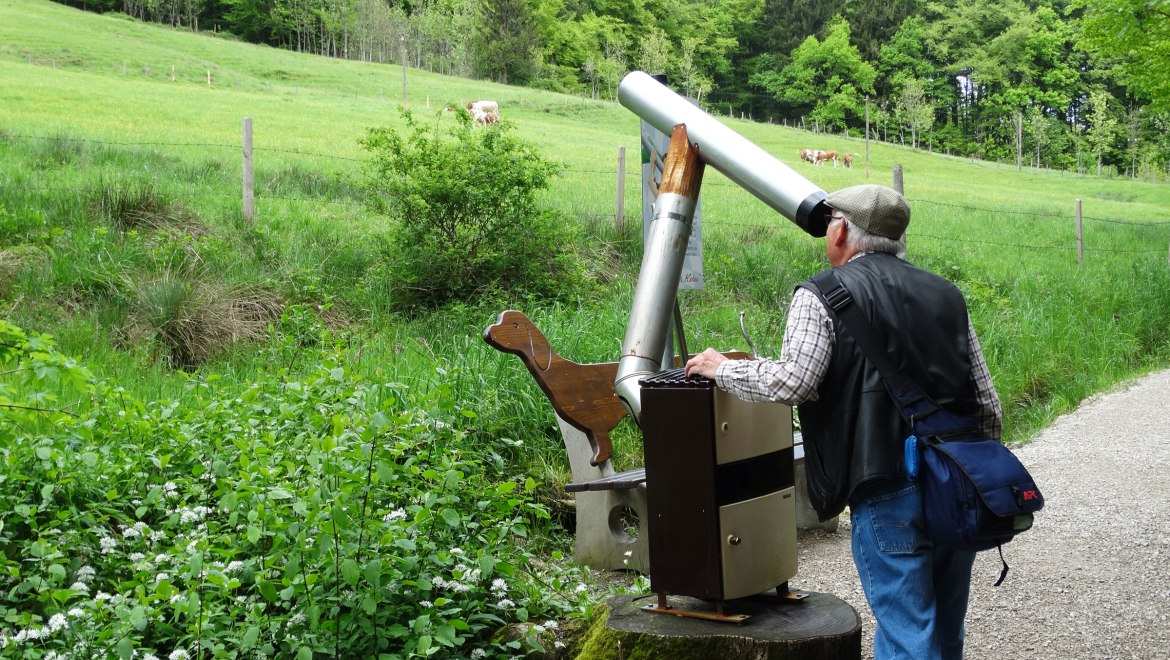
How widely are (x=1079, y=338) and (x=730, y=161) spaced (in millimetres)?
9636

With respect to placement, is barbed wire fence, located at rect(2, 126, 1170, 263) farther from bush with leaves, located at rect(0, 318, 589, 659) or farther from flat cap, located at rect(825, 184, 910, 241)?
flat cap, located at rect(825, 184, 910, 241)

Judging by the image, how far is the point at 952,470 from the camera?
8.52 ft

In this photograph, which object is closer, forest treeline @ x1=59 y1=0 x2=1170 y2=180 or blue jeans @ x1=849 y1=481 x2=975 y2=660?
blue jeans @ x1=849 y1=481 x2=975 y2=660

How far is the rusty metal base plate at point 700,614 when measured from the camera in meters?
3.20

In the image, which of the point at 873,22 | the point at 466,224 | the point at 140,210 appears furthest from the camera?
the point at 873,22

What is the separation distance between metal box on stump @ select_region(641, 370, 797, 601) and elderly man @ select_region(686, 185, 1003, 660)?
28cm

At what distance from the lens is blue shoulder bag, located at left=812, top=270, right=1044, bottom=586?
256 centimetres

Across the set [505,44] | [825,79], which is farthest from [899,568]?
[825,79]

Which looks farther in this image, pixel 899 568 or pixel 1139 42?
pixel 1139 42

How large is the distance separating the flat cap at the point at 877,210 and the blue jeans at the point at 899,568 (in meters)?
Result: 0.74

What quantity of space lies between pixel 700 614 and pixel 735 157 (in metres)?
1.78

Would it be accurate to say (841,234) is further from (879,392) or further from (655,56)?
(655,56)

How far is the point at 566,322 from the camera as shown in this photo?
9023mm

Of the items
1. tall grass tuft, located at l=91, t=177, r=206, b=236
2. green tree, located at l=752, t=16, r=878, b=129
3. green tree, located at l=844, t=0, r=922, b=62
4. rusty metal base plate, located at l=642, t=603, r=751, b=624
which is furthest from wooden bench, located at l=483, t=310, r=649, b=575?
green tree, located at l=844, t=0, r=922, b=62
